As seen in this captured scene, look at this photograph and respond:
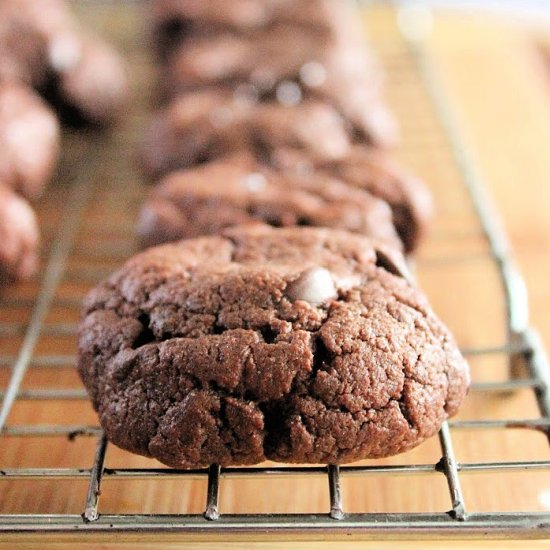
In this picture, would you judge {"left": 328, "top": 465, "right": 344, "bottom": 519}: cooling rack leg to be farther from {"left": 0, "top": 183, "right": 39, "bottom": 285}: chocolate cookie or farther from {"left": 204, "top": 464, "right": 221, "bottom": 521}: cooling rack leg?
{"left": 0, "top": 183, "right": 39, "bottom": 285}: chocolate cookie

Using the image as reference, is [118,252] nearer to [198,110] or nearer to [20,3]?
[198,110]

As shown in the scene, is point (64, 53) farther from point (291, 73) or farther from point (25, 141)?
point (291, 73)

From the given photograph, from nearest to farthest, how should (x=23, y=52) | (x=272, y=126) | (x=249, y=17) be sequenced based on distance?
(x=272, y=126), (x=23, y=52), (x=249, y=17)

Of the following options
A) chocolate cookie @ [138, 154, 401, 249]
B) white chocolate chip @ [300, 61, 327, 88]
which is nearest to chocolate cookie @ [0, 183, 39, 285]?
chocolate cookie @ [138, 154, 401, 249]

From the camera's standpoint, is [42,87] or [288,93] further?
[42,87]

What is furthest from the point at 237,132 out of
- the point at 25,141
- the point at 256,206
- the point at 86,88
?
the point at 86,88

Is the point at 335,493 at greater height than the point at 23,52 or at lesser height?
lesser
